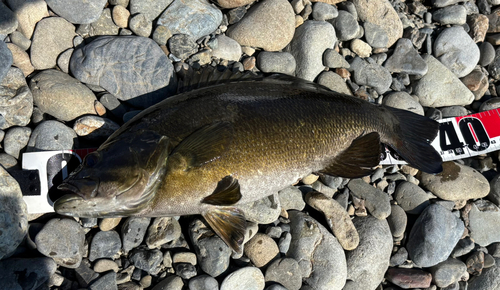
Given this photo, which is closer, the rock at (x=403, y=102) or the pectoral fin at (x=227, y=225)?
the pectoral fin at (x=227, y=225)

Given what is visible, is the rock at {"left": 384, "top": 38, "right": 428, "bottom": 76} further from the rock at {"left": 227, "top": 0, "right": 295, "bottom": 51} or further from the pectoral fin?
the pectoral fin

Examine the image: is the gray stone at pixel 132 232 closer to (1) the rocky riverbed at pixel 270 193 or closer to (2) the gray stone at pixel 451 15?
(1) the rocky riverbed at pixel 270 193

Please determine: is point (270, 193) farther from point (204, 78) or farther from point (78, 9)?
point (78, 9)

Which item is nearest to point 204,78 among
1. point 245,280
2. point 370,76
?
point 245,280

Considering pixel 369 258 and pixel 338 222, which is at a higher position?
pixel 338 222

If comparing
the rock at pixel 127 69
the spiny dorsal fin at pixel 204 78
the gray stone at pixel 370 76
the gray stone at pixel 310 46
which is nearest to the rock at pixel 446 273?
the gray stone at pixel 370 76

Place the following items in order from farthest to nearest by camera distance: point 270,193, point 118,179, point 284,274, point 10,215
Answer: point 284,274 → point 270,193 → point 10,215 → point 118,179

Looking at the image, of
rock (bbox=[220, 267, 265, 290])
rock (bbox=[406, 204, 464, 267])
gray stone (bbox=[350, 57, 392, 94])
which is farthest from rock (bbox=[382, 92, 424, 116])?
rock (bbox=[220, 267, 265, 290])

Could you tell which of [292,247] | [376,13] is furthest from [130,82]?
[376,13]
